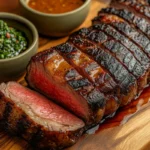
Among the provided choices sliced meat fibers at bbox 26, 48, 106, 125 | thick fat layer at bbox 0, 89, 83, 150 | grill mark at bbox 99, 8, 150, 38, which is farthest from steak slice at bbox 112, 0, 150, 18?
thick fat layer at bbox 0, 89, 83, 150

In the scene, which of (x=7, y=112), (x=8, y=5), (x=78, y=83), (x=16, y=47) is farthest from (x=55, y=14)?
(x=7, y=112)

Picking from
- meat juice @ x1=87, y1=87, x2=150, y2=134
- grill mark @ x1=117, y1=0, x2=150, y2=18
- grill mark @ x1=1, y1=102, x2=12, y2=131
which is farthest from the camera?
grill mark @ x1=117, y1=0, x2=150, y2=18

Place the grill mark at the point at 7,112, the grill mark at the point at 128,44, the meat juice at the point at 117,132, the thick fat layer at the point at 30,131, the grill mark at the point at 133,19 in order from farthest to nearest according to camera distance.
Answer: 1. the grill mark at the point at 133,19
2. the grill mark at the point at 128,44
3. the meat juice at the point at 117,132
4. the grill mark at the point at 7,112
5. the thick fat layer at the point at 30,131

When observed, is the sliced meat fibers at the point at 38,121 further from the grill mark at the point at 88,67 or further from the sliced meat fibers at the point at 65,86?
the grill mark at the point at 88,67

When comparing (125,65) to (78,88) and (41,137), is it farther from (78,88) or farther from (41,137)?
(41,137)

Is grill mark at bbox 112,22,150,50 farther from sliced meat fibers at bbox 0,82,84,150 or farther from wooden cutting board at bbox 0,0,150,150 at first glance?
sliced meat fibers at bbox 0,82,84,150

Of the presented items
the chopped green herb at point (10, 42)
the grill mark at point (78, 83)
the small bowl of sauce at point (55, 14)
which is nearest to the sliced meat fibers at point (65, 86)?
the grill mark at point (78, 83)
